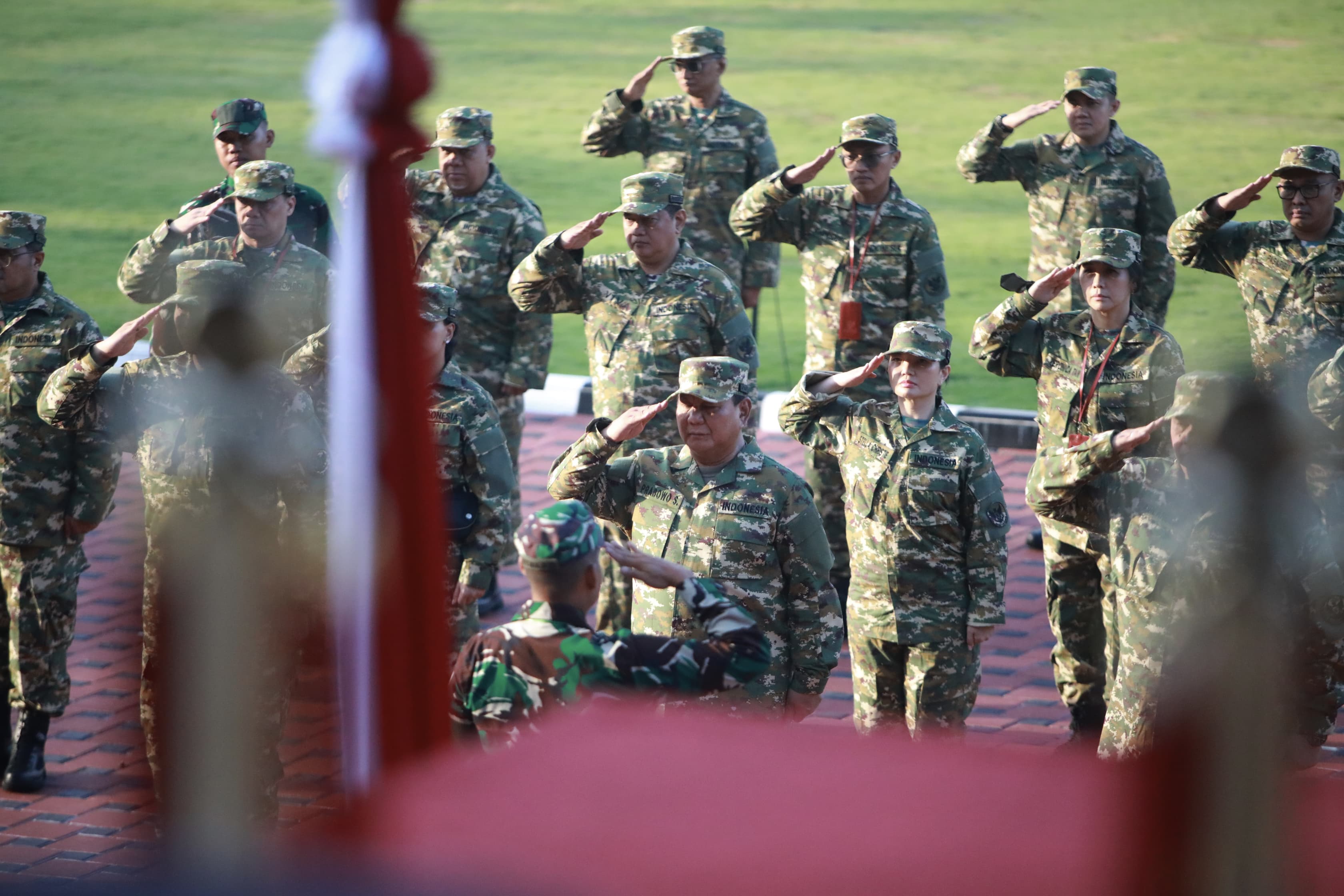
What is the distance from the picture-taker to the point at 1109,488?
18.3 ft

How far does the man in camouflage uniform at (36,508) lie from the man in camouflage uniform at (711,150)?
4.03 m

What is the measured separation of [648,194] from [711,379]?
174 cm

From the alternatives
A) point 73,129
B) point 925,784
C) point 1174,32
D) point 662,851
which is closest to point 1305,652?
point 925,784

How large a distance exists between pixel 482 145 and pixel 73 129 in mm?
12199

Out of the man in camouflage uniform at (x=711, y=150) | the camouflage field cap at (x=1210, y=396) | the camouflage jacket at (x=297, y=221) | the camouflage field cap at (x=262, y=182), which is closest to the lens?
the camouflage field cap at (x=1210, y=396)

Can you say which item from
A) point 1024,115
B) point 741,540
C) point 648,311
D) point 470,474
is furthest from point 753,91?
point 741,540

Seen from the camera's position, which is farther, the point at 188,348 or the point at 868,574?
the point at 868,574

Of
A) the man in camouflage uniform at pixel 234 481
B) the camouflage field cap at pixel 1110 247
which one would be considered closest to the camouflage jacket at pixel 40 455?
the camouflage field cap at pixel 1110 247

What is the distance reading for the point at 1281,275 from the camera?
299 inches

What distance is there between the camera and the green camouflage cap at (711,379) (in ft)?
17.2

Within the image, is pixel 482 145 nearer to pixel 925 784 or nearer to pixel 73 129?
pixel 925 784

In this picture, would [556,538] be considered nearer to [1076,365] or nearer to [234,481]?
[234,481]

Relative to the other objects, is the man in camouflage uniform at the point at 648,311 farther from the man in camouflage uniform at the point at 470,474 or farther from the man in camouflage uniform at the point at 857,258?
the man in camouflage uniform at the point at 470,474

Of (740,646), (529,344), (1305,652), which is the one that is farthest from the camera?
(529,344)
